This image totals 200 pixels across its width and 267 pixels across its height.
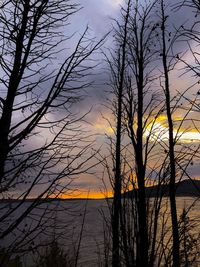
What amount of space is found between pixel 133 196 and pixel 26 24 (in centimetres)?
616

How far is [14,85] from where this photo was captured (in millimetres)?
4031

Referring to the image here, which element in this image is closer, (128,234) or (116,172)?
(128,234)

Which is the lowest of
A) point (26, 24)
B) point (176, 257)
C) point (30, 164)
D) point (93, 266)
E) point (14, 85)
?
point (93, 266)

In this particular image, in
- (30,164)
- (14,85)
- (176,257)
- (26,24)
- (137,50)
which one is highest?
(137,50)

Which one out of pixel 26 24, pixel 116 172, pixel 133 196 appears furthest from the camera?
pixel 116 172

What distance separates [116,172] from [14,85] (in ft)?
35.5

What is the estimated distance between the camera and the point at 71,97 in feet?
15.0

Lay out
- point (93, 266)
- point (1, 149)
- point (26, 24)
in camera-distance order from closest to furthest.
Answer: point (1, 149) → point (26, 24) → point (93, 266)

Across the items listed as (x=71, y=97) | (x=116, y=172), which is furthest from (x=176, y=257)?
Result: (x=71, y=97)

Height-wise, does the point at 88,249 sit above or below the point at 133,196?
below

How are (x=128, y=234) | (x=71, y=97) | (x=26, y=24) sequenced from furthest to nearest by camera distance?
(x=128, y=234)
(x=26, y=24)
(x=71, y=97)

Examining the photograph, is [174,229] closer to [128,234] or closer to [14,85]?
[128,234]

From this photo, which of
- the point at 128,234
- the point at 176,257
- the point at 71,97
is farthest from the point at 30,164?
the point at 176,257

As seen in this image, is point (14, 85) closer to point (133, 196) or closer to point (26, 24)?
point (26, 24)
